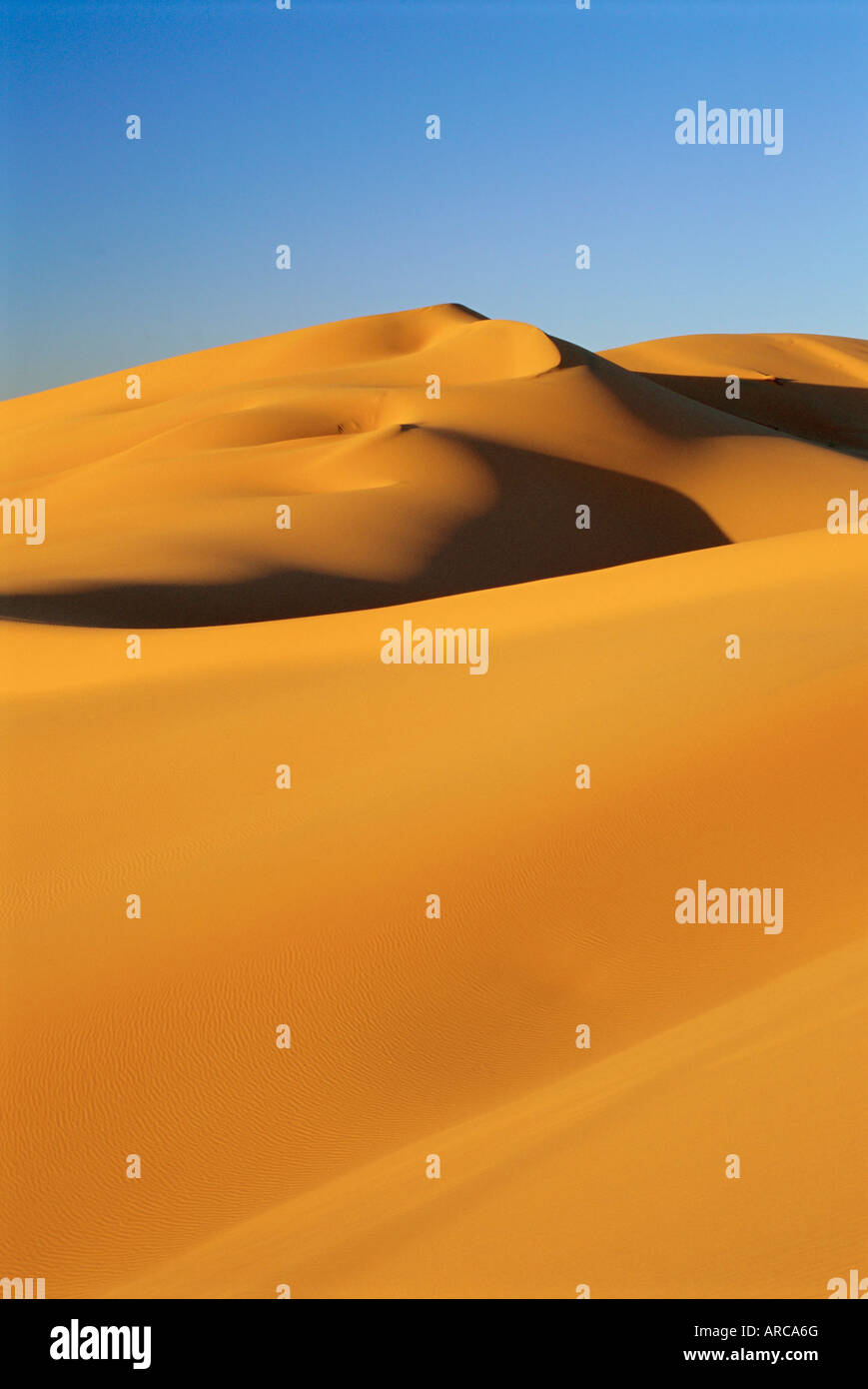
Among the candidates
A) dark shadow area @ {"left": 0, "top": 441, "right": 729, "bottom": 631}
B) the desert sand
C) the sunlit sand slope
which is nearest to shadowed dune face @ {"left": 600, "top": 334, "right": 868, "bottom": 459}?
dark shadow area @ {"left": 0, "top": 441, "right": 729, "bottom": 631}

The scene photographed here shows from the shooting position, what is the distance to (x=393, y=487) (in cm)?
2244

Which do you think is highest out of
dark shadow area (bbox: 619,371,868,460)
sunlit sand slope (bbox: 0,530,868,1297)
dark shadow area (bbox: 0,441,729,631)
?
dark shadow area (bbox: 619,371,868,460)

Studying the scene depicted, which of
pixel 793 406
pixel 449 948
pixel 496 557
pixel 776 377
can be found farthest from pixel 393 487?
pixel 776 377

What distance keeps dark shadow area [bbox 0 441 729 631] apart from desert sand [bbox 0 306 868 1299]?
1672 millimetres

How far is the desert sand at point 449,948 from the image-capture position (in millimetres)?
3963

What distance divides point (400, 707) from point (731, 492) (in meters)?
19.4

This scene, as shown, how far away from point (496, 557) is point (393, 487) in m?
2.59

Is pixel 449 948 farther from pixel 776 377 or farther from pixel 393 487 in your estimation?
pixel 776 377

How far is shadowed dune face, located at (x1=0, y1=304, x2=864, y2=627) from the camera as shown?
17.2 metres

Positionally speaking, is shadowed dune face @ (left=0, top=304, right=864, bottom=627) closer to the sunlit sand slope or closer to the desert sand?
the desert sand

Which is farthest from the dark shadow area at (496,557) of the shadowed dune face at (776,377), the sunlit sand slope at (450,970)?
the shadowed dune face at (776,377)

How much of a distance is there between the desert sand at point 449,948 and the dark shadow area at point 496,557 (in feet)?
5.49

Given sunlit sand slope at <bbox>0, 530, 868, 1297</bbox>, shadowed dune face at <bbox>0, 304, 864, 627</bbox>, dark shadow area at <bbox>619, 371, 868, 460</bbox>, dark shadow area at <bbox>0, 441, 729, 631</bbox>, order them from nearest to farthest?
1. sunlit sand slope at <bbox>0, 530, 868, 1297</bbox>
2. dark shadow area at <bbox>0, 441, 729, 631</bbox>
3. shadowed dune face at <bbox>0, 304, 864, 627</bbox>
4. dark shadow area at <bbox>619, 371, 868, 460</bbox>
